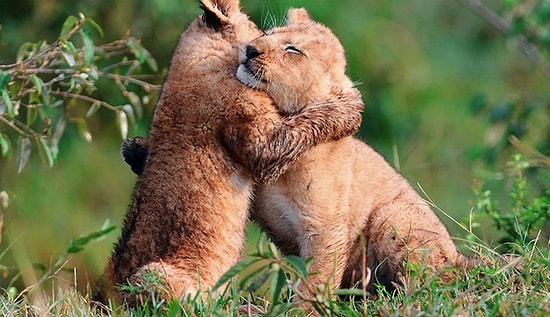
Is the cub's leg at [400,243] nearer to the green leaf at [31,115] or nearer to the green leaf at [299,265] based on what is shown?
the green leaf at [299,265]

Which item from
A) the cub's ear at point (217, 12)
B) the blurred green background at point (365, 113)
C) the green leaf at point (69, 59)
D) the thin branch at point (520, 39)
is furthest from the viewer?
the blurred green background at point (365, 113)

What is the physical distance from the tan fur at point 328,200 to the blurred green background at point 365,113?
143 inches

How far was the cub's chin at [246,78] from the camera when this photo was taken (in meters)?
6.19

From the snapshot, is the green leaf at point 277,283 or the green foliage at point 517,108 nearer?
the green leaf at point 277,283

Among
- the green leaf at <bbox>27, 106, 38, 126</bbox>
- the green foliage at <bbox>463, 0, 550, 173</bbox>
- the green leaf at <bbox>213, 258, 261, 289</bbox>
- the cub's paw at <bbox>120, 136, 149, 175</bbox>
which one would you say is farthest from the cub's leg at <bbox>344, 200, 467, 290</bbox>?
the green foliage at <bbox>463, 0, 550, 173</bbox>

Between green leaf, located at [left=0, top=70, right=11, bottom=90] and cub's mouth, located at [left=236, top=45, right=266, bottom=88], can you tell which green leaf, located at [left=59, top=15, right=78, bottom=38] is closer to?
green leaf, located at [left=0, top=70, right=11, bottom=90]

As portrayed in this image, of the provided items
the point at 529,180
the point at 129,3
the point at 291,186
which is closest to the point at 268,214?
the point at 291,186

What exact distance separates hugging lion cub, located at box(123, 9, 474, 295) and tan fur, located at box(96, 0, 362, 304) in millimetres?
102

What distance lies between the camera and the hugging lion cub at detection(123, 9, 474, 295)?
614 cm

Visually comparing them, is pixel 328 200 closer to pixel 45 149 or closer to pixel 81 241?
pixel 81 241

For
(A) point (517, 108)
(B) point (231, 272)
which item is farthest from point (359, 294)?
(A) point (517, 108)

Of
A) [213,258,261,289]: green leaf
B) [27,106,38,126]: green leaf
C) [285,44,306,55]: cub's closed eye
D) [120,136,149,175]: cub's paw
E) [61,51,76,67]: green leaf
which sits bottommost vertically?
[27,106,38,126]: green leaf

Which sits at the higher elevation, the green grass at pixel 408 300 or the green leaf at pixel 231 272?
the green leaf at pixel 231 272

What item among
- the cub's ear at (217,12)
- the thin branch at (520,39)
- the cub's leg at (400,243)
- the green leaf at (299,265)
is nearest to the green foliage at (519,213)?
the cub's leg at (400,243)
